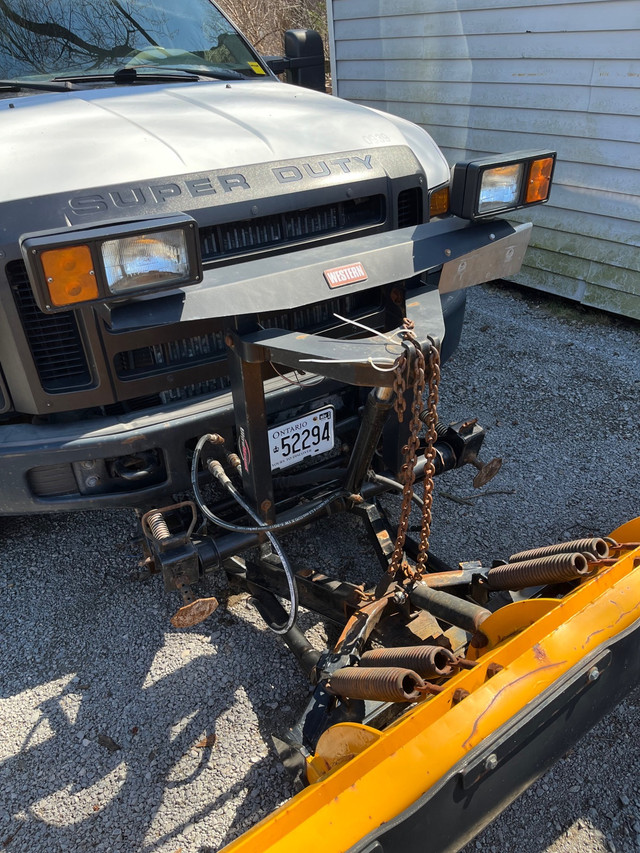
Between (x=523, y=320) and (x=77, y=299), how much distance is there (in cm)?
498

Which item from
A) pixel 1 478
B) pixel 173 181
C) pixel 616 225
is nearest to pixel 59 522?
pixel 1 478

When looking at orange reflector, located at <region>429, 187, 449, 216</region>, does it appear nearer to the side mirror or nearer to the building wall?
the side mirror

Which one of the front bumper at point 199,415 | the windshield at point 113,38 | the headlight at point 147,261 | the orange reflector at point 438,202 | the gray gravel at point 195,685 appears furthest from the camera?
the windshield at point 113,38

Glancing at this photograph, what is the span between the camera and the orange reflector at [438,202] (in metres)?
3.23

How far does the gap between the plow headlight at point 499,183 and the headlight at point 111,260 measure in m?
1.07

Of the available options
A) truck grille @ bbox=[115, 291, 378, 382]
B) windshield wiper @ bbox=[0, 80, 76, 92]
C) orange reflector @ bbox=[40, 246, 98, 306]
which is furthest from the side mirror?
orange reflector @ bbox=[40, 246, 98, 306]

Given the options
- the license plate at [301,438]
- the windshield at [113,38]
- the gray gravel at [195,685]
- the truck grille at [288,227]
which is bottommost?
the gray gravel at [195,685]

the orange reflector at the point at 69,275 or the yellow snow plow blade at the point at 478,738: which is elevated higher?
the orange reflector at the point at 69,275

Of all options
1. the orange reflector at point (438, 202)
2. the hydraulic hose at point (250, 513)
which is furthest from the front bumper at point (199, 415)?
the orange reflector at point (438, 202)

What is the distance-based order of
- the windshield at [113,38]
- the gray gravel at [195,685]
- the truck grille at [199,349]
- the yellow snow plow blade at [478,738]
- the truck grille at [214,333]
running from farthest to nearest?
the windshield at [113,38], the truck grille at [199,349], the truck grille at [214,333], the gray gravel at [195,685], the yellow snow plow blade at [478,738]

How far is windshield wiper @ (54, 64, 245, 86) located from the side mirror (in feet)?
1.78

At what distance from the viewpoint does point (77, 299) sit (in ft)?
5.83

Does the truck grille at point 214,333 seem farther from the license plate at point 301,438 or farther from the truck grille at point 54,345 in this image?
the license plate at point 301,438

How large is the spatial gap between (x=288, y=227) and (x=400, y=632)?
62.5 inches
